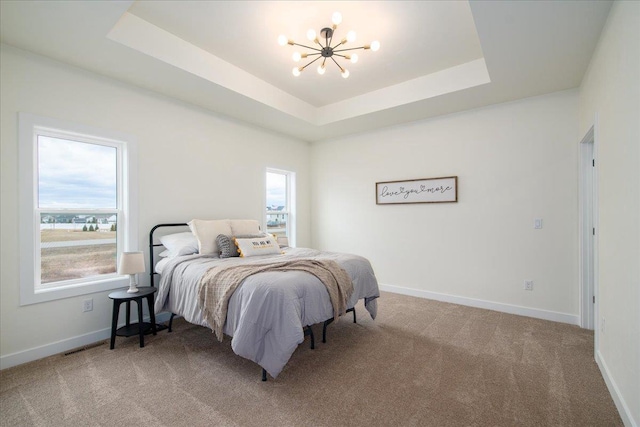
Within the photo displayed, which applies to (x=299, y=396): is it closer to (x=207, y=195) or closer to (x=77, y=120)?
(x=207, y=195)

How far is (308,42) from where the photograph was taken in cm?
298

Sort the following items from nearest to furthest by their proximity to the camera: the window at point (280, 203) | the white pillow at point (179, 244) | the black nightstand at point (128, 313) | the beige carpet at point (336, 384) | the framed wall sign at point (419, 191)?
1. the beige carpet at point (336, 384)
2. the black nightstand at point (128, 313)
3. the white pillow at point (179, 244)
4. the framed wall sign at point (419, 191)
5. the window at point (280, 203)

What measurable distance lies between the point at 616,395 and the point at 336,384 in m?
1.82

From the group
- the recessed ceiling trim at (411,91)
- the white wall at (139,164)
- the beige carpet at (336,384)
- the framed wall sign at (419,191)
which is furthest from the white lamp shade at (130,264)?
the framed wall sign at (419,191)

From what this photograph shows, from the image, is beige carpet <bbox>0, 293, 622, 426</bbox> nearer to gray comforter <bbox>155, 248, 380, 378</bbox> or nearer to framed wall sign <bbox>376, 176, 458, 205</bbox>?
gray comforter <bbox>155, 248, 380, 378</bbox>

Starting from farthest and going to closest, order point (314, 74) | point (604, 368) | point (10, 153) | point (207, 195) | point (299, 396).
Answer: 1. point (207, 195)
2. point (314, 74)
3. point (10, 153)
4. point (604, 368)
5. point (299, 396)

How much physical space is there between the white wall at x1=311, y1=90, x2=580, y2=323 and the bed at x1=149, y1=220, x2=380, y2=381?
1.60 meters

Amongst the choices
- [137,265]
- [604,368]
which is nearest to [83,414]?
[137,265]

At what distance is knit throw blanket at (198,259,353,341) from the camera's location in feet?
7.50

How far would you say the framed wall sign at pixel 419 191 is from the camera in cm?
421

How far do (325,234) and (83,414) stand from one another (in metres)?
4.15

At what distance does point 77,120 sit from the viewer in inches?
113

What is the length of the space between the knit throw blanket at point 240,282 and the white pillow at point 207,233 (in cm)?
72

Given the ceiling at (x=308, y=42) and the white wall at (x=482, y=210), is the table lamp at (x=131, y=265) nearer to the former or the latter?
the ceiling at (x=308, y=42)
